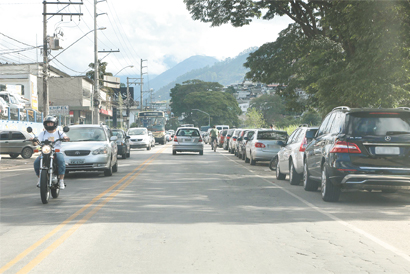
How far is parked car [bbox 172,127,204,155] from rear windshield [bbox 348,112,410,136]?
21.8 metres

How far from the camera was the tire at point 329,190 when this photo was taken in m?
10.6

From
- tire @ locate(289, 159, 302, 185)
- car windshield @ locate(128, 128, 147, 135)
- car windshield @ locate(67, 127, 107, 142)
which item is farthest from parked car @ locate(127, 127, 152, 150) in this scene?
tire @ locate(289, 159, 302, 185)

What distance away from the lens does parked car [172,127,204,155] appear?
31673mm

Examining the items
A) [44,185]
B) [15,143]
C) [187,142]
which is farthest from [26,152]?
[44,185]

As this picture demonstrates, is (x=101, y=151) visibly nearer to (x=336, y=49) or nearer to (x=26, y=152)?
(x=336, y=49)

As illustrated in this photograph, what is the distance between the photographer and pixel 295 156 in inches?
559

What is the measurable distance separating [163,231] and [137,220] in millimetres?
1087

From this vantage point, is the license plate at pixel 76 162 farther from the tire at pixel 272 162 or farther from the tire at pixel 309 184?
the tire at pixel 309 184

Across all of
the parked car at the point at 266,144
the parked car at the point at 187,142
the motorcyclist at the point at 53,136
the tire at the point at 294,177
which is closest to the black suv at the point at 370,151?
the tire at the point at 294,177

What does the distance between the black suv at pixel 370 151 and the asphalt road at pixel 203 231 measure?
1.67 feet

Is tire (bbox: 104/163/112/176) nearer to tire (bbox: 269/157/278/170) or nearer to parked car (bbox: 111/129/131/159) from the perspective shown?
tire (bbox: 269/157/278/170)

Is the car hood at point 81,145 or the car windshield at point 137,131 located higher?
the car hood at point 81,145

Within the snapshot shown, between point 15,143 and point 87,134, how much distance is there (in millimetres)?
13519

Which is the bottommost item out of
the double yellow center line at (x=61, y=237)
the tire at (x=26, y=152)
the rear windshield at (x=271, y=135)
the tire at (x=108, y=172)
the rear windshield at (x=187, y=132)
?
the tire at (x=26, y=152)
